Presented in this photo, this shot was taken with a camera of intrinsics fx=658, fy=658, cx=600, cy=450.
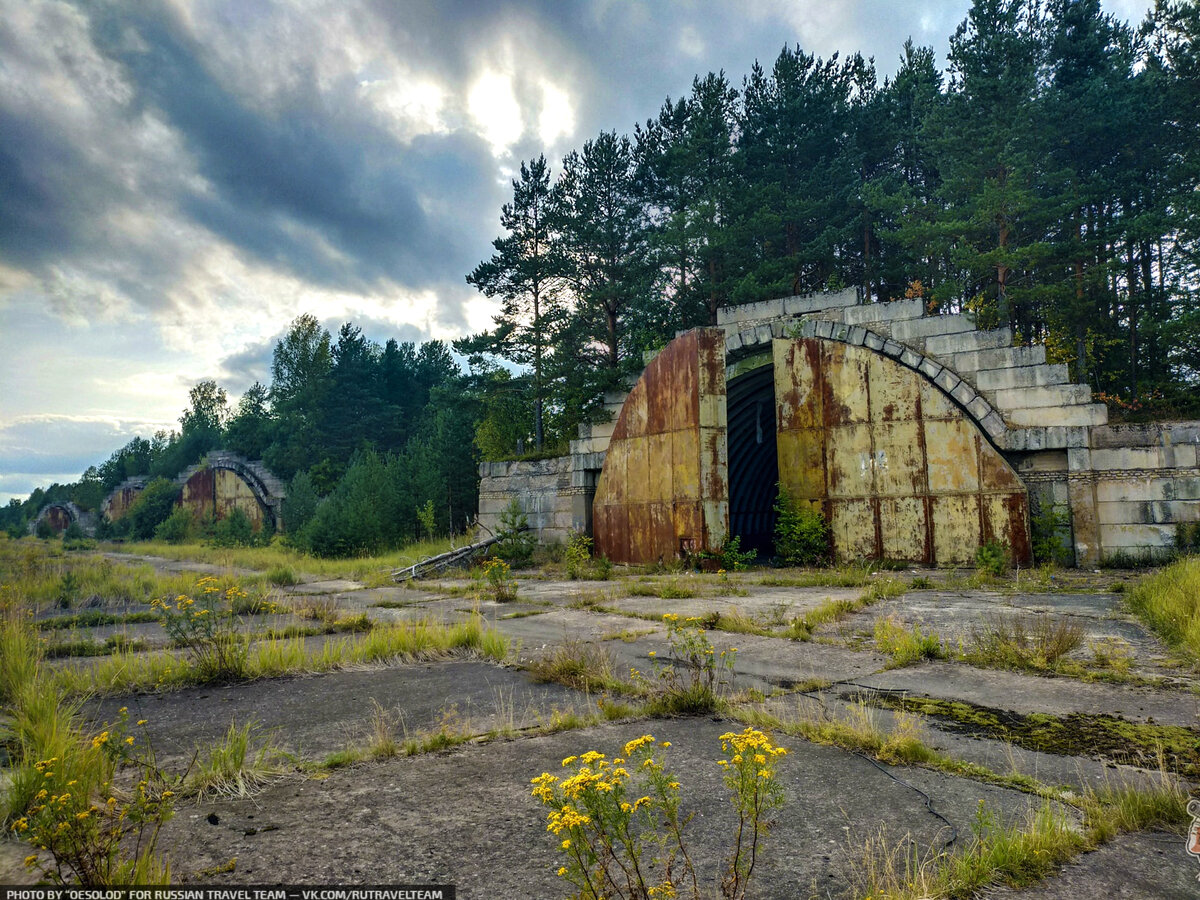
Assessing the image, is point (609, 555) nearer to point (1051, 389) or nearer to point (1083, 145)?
point (1051, 389)

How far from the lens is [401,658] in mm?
6348

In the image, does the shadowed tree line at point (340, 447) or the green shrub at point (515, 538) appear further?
the shadowed tree line at point (340, 447)

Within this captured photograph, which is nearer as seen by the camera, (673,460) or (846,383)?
(846,383)

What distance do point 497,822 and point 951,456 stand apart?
44.1ft

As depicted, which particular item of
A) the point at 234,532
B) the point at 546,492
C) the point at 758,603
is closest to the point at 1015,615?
the point at 758,603

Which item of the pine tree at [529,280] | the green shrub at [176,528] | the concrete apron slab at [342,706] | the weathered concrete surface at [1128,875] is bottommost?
the concrete apron slab at [342,706]

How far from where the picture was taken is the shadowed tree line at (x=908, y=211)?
2275cm

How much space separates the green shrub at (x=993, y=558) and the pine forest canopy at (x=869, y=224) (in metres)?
10.2

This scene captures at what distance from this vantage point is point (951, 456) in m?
13.7

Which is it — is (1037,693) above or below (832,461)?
below

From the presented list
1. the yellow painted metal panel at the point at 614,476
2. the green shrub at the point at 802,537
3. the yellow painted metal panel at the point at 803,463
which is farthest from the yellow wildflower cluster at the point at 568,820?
the yellow painted metal panel at the point at 614,476

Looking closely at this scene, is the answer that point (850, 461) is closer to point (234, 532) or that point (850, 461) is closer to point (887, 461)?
point (887, 461)

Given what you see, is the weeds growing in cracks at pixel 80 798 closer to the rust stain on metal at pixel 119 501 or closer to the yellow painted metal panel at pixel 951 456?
the yellow painted metal panel at pixel 951 456

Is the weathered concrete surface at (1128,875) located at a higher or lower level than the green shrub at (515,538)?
lower
